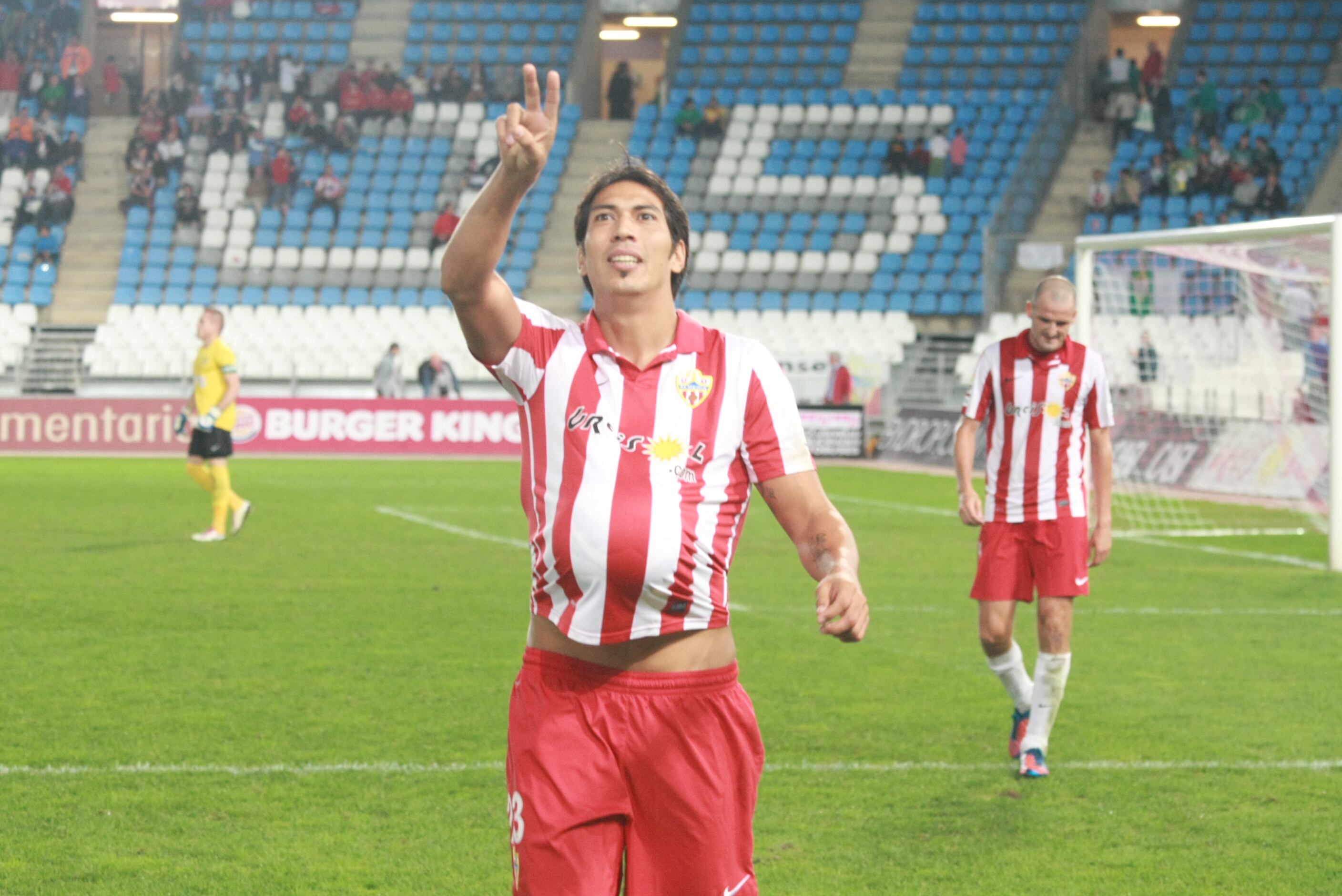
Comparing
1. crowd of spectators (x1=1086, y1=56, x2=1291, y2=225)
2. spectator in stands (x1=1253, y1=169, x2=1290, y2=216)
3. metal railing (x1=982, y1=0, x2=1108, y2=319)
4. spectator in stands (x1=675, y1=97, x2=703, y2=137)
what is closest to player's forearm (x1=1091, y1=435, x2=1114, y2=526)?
metal railing (x1=982, y1=0, x2=1108, y2=319)

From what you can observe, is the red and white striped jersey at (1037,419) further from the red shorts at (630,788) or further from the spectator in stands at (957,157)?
the spectator in stands at (957,157)

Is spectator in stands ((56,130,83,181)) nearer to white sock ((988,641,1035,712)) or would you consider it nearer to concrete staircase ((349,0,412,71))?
concrete staircase ((349,0,412,71))

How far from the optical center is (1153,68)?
3325 cm

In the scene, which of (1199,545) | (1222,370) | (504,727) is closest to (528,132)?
(504,727)

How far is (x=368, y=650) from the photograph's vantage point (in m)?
9.02

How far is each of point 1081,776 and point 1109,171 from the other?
27097 mm

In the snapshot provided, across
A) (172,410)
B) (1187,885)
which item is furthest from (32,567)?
(172,410)

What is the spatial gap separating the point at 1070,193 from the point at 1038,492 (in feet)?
88.3

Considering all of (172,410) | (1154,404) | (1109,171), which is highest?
(1109,171)

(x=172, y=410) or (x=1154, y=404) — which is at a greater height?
(x=1154, y=404)

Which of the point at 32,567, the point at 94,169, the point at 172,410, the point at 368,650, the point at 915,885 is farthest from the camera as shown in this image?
the point at 94,169

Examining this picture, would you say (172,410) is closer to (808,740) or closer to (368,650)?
(368,650)

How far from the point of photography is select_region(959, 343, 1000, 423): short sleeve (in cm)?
707

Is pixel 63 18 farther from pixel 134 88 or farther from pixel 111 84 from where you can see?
pixel 134 88
